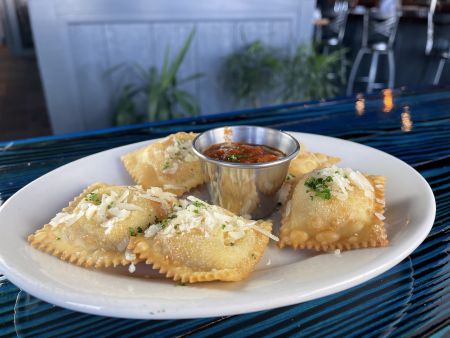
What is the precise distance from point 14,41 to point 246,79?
1022cm

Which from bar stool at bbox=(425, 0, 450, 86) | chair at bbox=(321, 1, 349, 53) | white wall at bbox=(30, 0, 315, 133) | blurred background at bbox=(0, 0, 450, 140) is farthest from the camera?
chair at bbox=(321, 1, 349, 53)

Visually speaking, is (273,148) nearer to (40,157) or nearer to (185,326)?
(185,326)

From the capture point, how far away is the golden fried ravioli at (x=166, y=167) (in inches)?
69.3

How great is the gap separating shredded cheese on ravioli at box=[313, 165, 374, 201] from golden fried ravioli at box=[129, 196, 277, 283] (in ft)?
1.03

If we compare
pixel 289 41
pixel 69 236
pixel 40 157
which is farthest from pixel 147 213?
pixel 289 41

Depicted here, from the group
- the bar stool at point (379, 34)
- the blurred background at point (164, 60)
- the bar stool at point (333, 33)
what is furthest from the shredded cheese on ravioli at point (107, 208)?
the bar stool at point (333, 33)

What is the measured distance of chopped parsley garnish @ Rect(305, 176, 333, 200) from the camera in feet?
4.62

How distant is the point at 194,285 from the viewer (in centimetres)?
110

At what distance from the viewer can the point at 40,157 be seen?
197cm

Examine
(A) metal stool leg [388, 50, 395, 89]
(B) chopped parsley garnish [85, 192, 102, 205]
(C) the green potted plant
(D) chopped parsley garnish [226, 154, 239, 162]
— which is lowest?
(A) metal stool leg [388, 50, 395, 89]

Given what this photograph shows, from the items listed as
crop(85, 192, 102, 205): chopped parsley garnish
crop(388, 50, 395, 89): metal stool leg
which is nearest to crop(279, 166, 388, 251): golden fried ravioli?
crop(85, 192, 102, 205): chopped parsley garnish

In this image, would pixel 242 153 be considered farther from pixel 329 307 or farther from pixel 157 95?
pixel 157 95

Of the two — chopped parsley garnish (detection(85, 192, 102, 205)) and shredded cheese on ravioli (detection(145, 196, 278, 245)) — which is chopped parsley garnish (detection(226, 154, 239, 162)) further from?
chopped parsley garnish (detection(85, 192, 102, 205))

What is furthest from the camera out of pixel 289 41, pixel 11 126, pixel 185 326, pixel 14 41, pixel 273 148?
pixel 14 41
